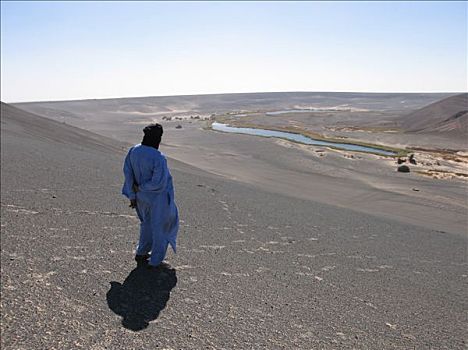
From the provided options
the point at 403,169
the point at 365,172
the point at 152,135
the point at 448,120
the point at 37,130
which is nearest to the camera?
the point at 152,135

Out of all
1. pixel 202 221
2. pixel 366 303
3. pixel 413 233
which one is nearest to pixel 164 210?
pixel 366 303

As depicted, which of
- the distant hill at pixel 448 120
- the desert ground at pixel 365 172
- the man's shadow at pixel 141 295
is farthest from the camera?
the distant hill at pixel 448 120

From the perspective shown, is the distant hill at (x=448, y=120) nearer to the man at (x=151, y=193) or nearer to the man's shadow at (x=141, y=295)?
the man at (x=151, y=193)

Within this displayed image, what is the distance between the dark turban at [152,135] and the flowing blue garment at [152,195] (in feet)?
0.20

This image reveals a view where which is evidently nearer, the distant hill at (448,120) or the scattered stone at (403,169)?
the scattered stone at (403,169)

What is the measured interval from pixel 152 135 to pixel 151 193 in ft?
2.30

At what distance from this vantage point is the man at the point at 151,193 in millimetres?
5023

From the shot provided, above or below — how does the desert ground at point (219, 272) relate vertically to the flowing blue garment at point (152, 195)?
below

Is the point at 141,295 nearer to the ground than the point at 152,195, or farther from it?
nearer to the ground

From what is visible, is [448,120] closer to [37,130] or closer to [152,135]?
[37,130]

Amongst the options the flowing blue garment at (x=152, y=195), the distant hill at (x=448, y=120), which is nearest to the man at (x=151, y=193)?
the flowing blue garment at (x=152, y=195)

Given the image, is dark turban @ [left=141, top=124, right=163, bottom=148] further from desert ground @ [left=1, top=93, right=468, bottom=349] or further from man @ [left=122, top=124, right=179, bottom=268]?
desert ground @ [left=1, top=93, right=468, bottom=349]

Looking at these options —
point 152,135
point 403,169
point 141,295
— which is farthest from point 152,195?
point 403,169

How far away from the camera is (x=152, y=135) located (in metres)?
5.01
